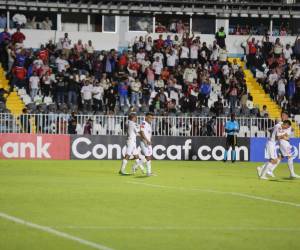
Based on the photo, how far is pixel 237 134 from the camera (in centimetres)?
4128

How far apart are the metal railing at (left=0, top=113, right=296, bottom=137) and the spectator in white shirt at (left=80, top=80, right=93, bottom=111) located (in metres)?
1.76

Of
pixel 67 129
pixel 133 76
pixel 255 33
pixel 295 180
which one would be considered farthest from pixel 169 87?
pixel 295 180

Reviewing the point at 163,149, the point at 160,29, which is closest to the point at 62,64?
the point at 163,149

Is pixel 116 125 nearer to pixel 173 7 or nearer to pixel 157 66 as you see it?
pixel 157 66

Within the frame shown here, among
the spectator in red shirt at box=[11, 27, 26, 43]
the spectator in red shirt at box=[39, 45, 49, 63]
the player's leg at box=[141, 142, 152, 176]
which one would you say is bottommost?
the player's leg at box=[141, 142, 152, 176]

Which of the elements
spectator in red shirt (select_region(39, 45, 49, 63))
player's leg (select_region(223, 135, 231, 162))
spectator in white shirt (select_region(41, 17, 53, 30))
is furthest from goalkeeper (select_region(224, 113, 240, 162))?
spectator in white shirt (select_region(41, 17, 53, 30))

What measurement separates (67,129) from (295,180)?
13.4 m

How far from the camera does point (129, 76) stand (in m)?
42.9

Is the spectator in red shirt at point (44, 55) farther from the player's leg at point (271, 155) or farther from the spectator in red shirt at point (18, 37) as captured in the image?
the player's leg at point (271, 155)

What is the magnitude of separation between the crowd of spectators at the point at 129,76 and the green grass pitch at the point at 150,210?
11648mm

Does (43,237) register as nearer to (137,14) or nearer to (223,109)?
(223,109)

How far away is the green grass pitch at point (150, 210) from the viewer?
1348cm

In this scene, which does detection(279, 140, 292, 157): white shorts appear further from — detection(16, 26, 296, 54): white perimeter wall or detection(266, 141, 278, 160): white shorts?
detection(16, 26, 296, 54): white perimeter wall

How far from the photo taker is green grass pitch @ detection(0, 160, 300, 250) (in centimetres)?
1348
